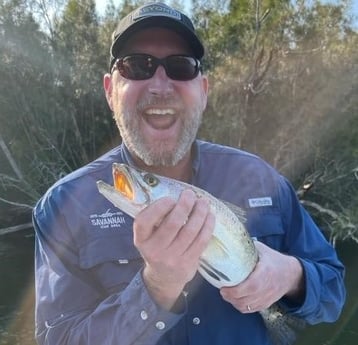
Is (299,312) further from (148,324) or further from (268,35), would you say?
(268,35)

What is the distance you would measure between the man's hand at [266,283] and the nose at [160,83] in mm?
787

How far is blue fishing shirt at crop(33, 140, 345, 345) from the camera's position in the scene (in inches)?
71.8

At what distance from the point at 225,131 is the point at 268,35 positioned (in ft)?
11.4

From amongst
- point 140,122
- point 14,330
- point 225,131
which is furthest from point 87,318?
point 225,131

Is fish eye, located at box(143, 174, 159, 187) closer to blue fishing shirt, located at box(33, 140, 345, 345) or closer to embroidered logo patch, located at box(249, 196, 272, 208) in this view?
blue fishing shirt, located at box(33, 140, 345, 345)

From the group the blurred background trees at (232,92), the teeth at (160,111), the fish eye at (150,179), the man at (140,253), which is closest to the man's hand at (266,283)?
the man at (140,253)

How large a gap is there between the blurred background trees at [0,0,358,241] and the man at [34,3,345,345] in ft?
43.8

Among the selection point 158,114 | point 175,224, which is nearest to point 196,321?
point 175,224

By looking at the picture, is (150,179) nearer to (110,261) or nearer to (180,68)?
(110,261)

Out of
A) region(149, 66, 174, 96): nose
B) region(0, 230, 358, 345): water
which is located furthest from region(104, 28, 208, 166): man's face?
region(0, 230, 358, 345): water

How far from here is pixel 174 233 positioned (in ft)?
4.87

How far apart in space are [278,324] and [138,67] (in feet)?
4.08

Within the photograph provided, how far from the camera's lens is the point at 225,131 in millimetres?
16766

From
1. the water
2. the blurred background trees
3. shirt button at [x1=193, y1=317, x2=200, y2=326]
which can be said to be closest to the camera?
shirt button at [x1=193, y1=317, x2=200, y2=326]
